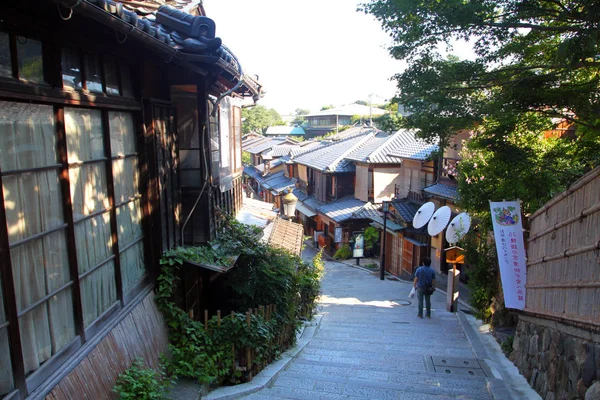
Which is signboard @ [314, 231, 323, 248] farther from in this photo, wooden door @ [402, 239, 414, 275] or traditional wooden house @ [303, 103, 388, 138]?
traditional wooden house @ [303, 103, 388, 138]

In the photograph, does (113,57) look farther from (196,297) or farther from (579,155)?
(579,155)

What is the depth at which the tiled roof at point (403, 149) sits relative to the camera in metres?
25.4

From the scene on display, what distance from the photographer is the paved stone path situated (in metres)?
7.50

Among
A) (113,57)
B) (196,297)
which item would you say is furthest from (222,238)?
(113,57)

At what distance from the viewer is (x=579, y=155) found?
31.2 ft

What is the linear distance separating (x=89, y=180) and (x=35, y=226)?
1253 mm

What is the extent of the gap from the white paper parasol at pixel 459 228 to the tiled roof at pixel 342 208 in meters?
13.5

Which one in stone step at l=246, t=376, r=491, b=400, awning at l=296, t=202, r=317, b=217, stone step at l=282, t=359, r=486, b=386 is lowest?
awning at l=296, t=202, r=317, b=217

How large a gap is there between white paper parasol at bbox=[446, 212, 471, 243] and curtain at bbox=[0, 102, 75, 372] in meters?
11.7

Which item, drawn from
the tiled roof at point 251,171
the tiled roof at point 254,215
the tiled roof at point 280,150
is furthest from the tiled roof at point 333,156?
the tiled roof at point 251,171

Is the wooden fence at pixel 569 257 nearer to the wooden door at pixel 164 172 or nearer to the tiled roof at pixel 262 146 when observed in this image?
the wooden door at pixel 164 172

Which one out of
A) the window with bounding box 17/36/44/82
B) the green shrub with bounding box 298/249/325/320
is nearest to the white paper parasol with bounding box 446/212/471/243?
the green shrub with bounding box 298/249/325/320

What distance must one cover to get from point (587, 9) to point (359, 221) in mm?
24738

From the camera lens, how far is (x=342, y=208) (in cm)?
3038
